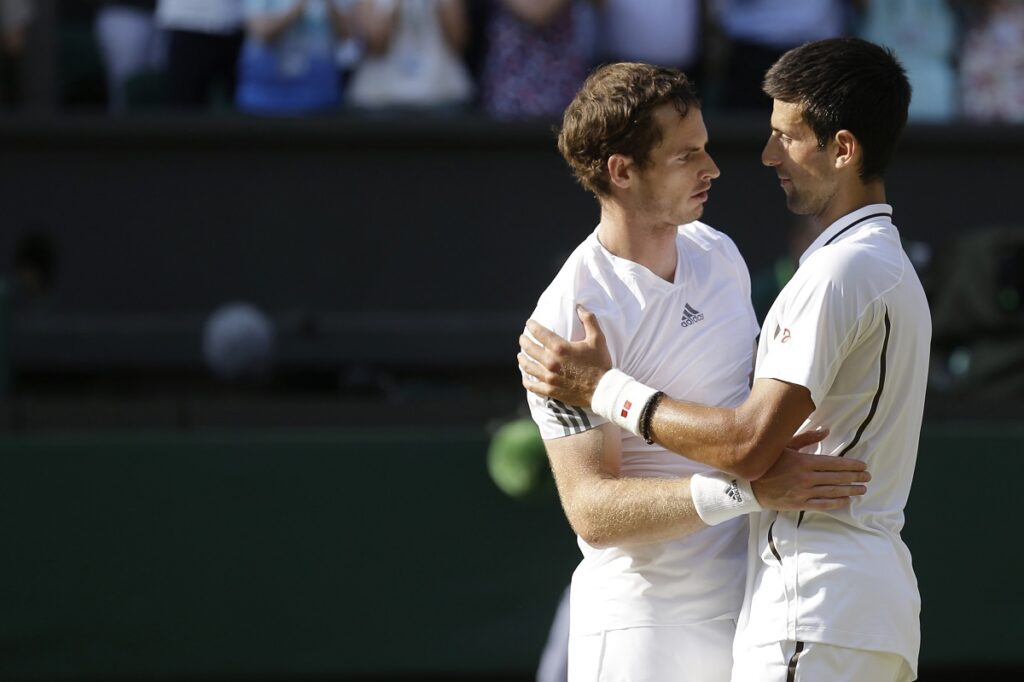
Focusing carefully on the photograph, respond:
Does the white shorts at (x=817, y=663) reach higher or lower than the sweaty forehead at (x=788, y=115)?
lower

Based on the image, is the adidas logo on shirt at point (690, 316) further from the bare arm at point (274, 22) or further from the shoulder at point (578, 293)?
the bare arm at point (274, 22)

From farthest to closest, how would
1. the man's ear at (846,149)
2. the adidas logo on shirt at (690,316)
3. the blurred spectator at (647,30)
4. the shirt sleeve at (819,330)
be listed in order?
the blurred spectator at (647,30)
the adidas logo on shirt at (690,316)
the man's ear at (846,149)
the shirt sleeve at (819,330)

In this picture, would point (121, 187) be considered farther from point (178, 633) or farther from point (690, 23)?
point (690, 23)

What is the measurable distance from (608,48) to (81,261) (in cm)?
259

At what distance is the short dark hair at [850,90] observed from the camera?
9.05 ft

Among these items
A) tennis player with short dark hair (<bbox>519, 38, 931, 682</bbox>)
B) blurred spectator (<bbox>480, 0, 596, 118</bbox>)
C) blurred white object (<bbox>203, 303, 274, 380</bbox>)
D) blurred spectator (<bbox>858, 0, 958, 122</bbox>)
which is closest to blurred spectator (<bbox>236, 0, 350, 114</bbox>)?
blurred spectator (<bbox>480, 0, 596, 118</bbox>)

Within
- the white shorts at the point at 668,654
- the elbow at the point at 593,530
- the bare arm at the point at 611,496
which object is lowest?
the white shorts at the point at 668,654

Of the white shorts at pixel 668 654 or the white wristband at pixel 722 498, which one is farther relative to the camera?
the white shorts at pixel 668 654

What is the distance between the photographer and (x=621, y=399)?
2.80m

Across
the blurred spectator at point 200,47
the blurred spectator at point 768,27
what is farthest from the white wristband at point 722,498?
the blurred spectator at point 200,47

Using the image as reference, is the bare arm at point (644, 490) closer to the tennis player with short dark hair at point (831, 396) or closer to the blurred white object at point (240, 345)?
the tennis player with short dark hair at point (831, 396)

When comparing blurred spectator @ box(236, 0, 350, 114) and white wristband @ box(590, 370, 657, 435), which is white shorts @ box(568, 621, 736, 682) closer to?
white wristband @ box(590, 370, 657, 435)

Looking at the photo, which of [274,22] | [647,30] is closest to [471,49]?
[647,30]

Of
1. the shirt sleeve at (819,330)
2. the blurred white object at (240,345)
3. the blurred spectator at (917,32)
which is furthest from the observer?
the blurred spectator at (917,32)
